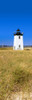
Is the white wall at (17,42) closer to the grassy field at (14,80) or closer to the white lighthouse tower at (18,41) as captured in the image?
the white lighthouse tower at (18,41)

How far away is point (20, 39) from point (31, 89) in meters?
29.1

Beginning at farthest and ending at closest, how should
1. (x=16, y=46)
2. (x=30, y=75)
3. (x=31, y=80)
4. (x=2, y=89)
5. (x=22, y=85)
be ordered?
(x=16, y=46) < (x=30, y=75) < (x=31, y=80) < (x=22, y=85) < (x=2, y=89)

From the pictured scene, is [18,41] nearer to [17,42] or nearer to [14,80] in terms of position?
[17,42]

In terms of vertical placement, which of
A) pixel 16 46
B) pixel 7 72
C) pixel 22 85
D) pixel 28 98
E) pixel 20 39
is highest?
pixel 20 39

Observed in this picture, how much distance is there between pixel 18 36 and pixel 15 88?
29207 millimetres

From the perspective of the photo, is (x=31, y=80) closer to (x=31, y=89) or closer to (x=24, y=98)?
(x=31, y=89)

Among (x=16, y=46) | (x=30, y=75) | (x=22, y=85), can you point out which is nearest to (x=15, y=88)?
(x=22, y=85)

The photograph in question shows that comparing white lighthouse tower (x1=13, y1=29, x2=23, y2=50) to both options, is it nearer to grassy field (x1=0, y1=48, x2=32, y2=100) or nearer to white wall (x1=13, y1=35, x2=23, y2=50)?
white wall (x1=13, y1=35, x2=23, y2=50)

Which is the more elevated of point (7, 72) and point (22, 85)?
point (7, 72)

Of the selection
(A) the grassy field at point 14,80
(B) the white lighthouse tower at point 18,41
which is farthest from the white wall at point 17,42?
(A) the grassy field at point 14,80

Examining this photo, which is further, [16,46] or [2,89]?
[16,46]

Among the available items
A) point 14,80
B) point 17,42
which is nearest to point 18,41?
point 17,42

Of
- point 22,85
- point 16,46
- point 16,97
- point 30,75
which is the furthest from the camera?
point 16,46

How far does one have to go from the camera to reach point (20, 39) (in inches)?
1555
